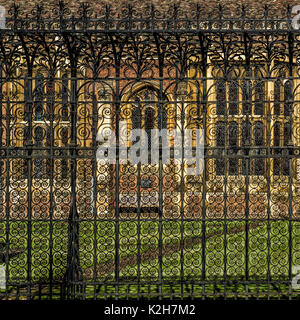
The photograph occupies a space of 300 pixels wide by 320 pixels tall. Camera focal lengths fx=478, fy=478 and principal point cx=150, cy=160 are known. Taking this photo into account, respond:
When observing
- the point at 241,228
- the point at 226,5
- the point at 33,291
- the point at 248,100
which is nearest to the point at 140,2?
the point at 226,5

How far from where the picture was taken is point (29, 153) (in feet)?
22.2

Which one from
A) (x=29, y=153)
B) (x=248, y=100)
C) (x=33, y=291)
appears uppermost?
(x=248, y=100)

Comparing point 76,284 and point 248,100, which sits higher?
point 248,100

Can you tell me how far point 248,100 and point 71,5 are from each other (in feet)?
39.7

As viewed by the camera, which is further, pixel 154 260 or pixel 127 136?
pixel 154 260

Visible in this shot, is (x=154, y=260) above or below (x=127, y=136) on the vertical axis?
below

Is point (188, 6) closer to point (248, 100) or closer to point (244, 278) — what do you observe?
point (248, 100)

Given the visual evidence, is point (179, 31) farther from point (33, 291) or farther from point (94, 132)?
point (33, 291)

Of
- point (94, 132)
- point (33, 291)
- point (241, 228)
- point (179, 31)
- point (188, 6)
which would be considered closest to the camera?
point (179, 31)

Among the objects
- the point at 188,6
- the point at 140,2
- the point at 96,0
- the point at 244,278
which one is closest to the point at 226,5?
the point at 188,6

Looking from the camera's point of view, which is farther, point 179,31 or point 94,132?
point 94,132

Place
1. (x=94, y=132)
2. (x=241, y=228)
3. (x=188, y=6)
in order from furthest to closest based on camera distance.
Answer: (x=188, y=6), (x=241, y=228), (x=94, y=132)

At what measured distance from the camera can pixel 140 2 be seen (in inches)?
679

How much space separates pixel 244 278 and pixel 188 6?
12.2m
